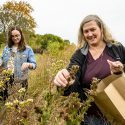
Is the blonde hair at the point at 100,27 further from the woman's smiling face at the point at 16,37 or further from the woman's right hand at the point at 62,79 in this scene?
the woman's smiling face at the point at 16,37

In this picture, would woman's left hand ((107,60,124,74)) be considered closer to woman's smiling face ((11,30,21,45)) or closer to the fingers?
the fingers

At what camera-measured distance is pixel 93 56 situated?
12.6 feet

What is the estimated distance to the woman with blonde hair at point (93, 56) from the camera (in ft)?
12.2

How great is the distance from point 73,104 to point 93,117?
124cm

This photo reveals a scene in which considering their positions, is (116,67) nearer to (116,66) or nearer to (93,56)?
(116,66)

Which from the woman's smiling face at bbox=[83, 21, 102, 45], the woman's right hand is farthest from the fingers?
the woman's smiling face at bbox=[83, 21, 102, 45]

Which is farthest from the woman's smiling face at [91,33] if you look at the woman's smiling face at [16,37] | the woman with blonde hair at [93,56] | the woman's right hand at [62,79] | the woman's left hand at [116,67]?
the woman's smiling face at [16,37]

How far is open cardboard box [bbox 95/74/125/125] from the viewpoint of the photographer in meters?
3.04

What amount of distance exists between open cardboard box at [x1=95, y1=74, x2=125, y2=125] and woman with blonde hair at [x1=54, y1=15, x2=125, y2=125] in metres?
0.53

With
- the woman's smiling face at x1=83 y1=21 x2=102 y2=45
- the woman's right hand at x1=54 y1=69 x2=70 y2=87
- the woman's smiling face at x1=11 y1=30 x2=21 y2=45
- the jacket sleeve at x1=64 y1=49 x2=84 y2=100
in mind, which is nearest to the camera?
the woman's right hand at x1=54 y1=69 x2=70 y2=87

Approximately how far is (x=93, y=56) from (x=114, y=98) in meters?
0.83

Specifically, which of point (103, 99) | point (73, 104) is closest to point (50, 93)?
point (73, 104)

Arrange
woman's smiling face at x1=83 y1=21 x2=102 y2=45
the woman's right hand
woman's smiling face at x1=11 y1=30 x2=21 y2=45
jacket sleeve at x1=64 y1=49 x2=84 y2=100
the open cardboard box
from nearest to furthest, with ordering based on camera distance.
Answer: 1. the woman's right hand
2. the open cardboard box
3. jacket sleeve at x1=64 y1=49 x2=84 y2=100
4. woman's smiling face at x1=83 y1=21 x2=102 y2=45
5. woman's smiling face at x1=11 y1=30 x2=21 y2=45

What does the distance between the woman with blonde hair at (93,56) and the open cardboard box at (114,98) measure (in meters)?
0.53
